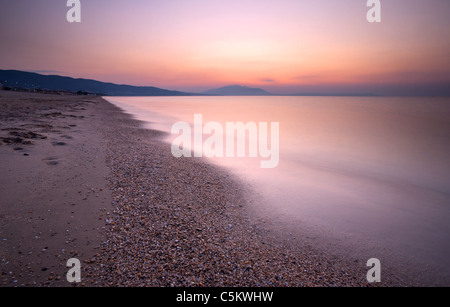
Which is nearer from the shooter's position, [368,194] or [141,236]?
[141,236]

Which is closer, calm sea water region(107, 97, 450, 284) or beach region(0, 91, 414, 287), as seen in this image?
beach region(0, 91, 414, 287)

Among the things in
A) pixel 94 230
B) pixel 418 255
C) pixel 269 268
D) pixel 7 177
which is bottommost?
pixel 418 255

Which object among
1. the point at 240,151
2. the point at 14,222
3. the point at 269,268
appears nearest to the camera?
the point at 269,268

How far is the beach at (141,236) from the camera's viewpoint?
331cm

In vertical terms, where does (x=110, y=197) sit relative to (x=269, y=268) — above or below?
above

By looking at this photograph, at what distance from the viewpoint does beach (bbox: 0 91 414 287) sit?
331cm

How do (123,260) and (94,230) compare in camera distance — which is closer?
(123,260)

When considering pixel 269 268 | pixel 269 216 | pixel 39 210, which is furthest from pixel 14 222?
pixel 269 216

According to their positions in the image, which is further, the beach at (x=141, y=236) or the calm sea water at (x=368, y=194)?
the calm sea water at (x=368, y=194)

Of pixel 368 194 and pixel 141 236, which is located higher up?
pixel 141 236

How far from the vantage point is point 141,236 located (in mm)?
4105

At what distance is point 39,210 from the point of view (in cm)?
457

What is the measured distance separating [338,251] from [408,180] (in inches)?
310
